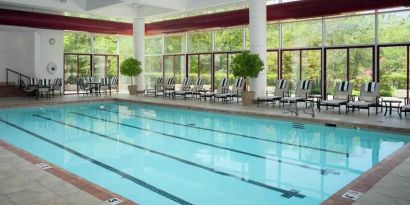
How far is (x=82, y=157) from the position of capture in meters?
6.31

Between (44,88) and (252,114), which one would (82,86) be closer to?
(44,88)

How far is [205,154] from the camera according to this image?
657cm

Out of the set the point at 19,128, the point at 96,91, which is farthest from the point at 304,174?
the point at 96,91

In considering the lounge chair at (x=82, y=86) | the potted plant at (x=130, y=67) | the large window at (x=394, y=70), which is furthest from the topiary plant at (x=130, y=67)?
the large window at (x=394, y=70)

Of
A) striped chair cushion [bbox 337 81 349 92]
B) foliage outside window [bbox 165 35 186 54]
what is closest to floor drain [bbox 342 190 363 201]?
striped chair cushion [bbox 337 81 349 92]

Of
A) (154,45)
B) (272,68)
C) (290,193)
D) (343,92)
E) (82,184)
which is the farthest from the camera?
(154,45)

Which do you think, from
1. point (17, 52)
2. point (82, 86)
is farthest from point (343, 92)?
point (17, 52)

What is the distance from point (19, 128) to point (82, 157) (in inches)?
148

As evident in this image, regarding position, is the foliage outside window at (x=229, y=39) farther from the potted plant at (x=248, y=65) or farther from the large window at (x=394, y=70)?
the large window at (x=394, y=70)

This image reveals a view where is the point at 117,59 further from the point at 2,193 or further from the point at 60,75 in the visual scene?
the point at 2,193

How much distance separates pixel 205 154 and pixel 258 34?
6.95 m

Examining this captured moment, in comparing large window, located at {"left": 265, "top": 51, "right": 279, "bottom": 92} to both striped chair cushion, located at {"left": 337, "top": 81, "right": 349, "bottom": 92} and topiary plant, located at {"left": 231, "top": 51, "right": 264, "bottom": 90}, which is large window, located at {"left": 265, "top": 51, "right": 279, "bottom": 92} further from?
striped chair cushion, located at {"left": 337, "top": 81, "right": 349, "bottom": 92}

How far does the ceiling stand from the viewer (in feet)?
46.9

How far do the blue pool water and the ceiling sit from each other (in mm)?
5253
